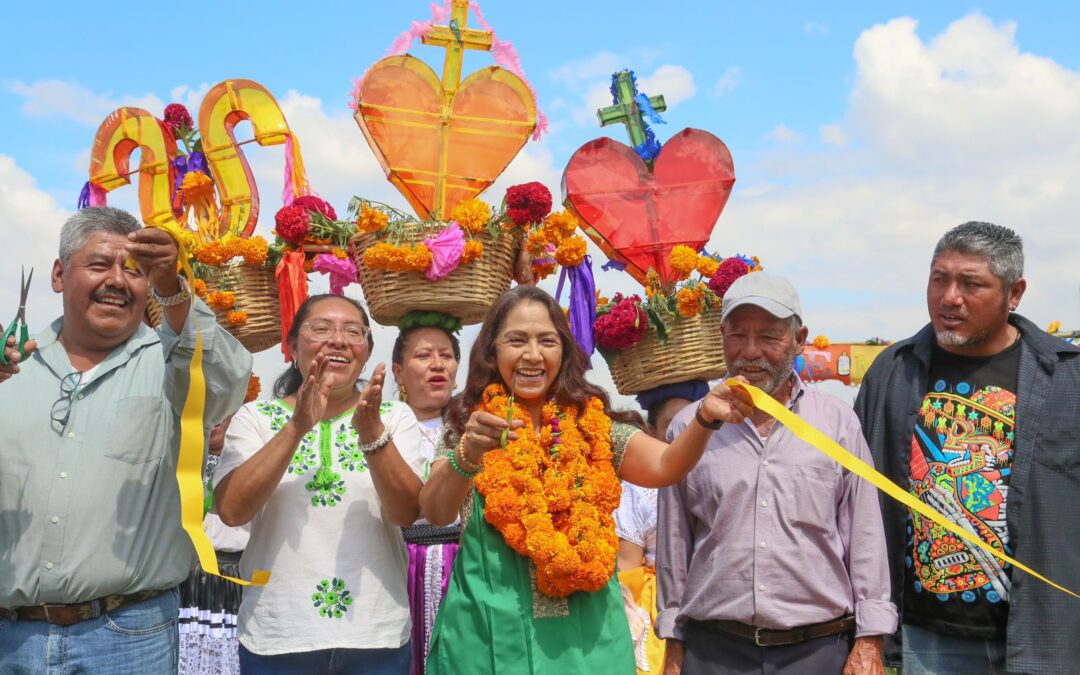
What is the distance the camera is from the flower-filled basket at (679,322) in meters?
4.78

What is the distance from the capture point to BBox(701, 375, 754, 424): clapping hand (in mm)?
3004

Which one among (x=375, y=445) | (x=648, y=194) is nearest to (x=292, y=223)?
(x=648, y=194)

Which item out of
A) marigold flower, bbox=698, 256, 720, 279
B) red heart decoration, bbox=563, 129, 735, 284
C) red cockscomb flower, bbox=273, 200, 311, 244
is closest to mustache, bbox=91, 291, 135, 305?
red cockscomb flower, bbox=273, 200, 311, 244

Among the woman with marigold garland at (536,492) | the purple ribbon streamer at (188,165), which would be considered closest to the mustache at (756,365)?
the woman with marigold garland at (536,492)

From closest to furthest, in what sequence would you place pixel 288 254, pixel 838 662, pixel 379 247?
pixel 838 662, pixel 379 247, pixel 288 254

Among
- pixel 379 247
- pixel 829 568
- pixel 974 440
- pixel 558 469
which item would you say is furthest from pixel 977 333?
pixel 379 247

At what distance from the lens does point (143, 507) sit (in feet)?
10.8

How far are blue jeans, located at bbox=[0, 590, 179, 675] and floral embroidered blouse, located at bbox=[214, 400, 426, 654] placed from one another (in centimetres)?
30

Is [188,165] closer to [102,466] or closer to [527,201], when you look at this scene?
[527,201]

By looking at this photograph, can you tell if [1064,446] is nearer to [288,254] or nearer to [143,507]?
[143,507]

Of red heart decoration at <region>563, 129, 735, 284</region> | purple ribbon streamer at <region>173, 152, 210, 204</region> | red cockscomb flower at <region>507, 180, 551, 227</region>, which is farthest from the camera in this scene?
purple ribbon streamer at <region>173, 152, 210, 204</region>

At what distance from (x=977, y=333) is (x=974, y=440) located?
1.33 feet

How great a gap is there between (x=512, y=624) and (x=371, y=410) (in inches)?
32.3

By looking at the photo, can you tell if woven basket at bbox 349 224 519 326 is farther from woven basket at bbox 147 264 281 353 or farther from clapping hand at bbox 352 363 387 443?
clapping hand at bbox 352 363 387 443
